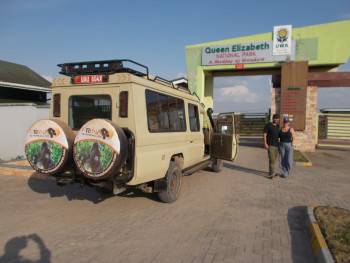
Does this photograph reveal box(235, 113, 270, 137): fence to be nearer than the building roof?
No

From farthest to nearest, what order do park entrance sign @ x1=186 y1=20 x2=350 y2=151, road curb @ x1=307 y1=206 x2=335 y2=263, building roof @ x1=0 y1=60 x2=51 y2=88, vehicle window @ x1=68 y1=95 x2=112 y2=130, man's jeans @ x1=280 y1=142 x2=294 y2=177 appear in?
1. building roof @ x1=0 y1=60 x2=51 y2=88
2. park entrance sign @ x1=186 y1=20 x2=350 y2=151
3. man's jeans @ x1=280 y1=142 x2=294 y2=177
4. vehicle window @ x1=68 y1=95 x2=112 y2=130
5. road curb @ x1=307 y1=206 x2=335 y2=263

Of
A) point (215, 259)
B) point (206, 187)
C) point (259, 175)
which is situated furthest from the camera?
point (259, 175)

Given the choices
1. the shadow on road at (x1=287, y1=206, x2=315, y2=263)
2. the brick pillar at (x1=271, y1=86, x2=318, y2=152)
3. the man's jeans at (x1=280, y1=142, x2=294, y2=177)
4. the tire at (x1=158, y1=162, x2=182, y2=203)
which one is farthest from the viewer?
the brick pillar at (x1=271, y1=86, x2=318, y2=152)

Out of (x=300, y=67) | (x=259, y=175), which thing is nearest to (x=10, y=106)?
(x=259, y=175)

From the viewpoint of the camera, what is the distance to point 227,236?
5301 mm

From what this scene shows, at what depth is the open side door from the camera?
9.85m

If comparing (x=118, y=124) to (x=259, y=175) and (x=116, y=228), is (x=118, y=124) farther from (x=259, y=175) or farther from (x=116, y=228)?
(x=259, y=175)

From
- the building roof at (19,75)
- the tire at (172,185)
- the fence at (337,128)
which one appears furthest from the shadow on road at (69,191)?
the fence at (337,128)

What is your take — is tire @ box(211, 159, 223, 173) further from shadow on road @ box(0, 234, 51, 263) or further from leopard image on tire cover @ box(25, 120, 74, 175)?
shadow on road @ box(0, 234, 51, 263)

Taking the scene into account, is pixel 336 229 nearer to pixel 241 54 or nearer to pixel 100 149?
pixel 100 149

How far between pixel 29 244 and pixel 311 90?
15.2 m

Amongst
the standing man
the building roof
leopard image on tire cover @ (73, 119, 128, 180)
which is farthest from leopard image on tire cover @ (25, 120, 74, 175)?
the building roof

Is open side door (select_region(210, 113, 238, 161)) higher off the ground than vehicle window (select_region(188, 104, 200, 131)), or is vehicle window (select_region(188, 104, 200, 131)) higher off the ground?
vehicle window (select_region(188, 104, 200, 131))

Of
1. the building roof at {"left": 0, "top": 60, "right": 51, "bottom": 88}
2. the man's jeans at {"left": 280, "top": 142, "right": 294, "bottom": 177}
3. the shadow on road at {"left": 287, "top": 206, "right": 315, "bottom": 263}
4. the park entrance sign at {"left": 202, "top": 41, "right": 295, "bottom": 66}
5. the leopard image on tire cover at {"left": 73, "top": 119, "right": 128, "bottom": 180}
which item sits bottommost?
the shadow on road at {"left": 287, "top": 206, "right": 315, "bottom": 263}
